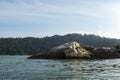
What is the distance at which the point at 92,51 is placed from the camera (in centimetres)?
11088

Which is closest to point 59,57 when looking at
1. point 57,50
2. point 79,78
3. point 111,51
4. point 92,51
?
point 57,50

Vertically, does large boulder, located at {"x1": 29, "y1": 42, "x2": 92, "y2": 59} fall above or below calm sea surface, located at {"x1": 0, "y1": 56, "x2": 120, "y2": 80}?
above

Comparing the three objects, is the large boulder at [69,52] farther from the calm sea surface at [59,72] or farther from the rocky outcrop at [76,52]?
the calm sea surface at [59,72]

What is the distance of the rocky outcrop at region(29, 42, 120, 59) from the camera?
104 m

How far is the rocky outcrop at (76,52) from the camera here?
104250 mm

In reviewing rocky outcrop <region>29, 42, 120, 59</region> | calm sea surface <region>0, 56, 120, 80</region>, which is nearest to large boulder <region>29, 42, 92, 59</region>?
rocky outcrop <region>29, 42, 120, 59</region>

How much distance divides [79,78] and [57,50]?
207ft

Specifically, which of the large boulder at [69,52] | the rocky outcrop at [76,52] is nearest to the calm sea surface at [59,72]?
the large boulder at [69,52]

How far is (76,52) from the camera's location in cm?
10556

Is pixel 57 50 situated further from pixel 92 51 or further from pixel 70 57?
pixel 92 51

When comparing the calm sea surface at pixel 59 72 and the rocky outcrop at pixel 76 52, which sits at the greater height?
the rocky outcrop at pixel 76 52

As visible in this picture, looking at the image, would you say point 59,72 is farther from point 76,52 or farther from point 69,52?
point 76,52

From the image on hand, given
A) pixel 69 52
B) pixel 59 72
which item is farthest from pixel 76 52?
pixel 59 72

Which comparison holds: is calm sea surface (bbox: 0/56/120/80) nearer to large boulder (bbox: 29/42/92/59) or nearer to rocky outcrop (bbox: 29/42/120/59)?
large boulder (bbox: 29/42/92/59)
